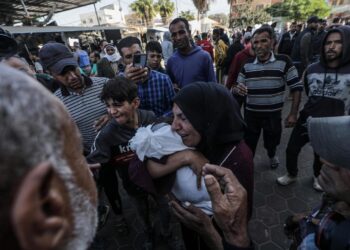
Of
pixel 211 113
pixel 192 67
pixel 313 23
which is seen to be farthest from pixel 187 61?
pixel 313 23

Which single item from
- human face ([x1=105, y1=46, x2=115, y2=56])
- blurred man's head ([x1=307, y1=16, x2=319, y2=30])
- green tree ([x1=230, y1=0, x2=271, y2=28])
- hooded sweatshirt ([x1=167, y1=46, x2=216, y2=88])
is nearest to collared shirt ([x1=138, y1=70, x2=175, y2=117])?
hooded sweatshirt ([x1=167, y1=46, x2=216, y2=88])

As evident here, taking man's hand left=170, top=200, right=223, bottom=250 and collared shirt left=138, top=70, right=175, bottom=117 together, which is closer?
man's hand left=170, top=200, right=223, bottom=250

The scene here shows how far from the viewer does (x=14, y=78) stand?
49 cm

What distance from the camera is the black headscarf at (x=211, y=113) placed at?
1439mm

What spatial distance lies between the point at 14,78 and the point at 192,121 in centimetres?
106

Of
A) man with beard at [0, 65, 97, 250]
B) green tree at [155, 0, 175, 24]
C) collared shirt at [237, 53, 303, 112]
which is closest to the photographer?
man with beard at [0, 65, 97, 250]

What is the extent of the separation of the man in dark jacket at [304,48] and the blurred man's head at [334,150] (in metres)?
6.34

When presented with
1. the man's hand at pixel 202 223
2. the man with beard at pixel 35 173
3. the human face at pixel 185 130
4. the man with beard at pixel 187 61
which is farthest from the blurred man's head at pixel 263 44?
the man with beard at pixel 35 173

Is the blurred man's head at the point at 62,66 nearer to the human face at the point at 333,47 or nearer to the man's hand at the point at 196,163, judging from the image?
the man's hand at the point at 196,163

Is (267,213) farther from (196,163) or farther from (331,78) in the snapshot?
(196,163)

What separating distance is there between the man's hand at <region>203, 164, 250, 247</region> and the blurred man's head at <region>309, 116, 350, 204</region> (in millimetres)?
435

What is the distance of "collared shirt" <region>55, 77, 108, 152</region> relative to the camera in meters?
2.39

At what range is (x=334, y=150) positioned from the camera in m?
1.06

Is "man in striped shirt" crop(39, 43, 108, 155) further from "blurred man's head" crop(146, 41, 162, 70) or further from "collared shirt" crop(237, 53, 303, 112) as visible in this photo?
"collared shirt" crop(237, 53, 303, 112)
